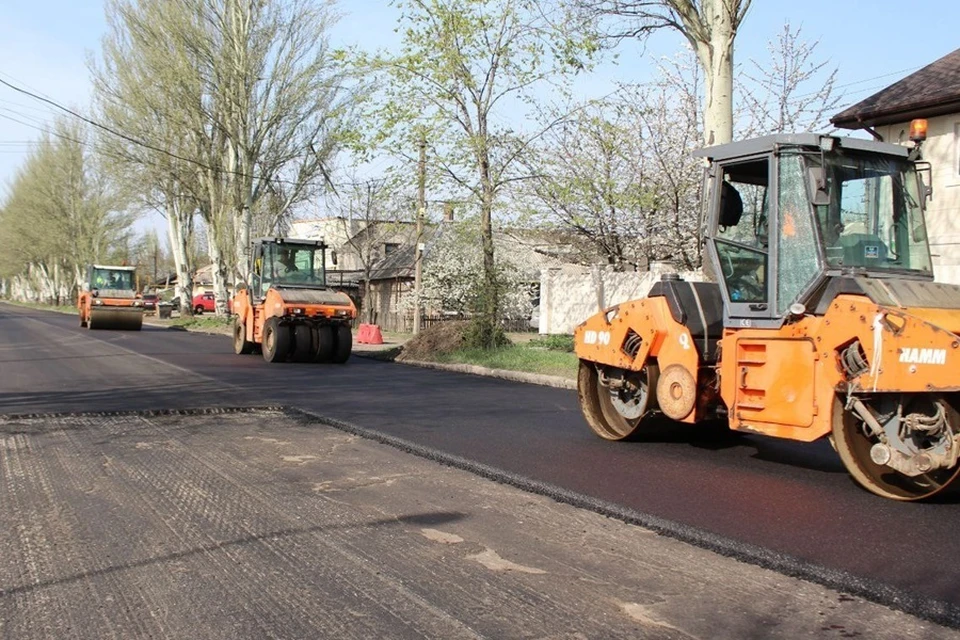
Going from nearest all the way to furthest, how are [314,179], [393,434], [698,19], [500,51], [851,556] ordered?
[851,556] < [393,434] < [698,19] < [500,51] < [314,179]

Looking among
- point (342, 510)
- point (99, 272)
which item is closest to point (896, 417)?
point (342, 510)

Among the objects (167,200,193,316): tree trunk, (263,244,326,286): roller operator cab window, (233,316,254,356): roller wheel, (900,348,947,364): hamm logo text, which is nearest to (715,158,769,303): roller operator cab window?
(900,348,947,364): hamm logo text

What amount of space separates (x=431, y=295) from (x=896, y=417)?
100ft

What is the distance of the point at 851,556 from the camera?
5102 millimetres

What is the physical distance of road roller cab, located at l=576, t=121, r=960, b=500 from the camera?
6.06 metres

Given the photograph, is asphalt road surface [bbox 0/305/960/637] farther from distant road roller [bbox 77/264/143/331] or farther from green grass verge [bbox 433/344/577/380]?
distant road roller [bbox 77/264/143/331]

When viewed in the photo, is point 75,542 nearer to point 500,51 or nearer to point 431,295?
point 500,51

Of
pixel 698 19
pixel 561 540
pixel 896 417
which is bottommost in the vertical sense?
pixel 561 540

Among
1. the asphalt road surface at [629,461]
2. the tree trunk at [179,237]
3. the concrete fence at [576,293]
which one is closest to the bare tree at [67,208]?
the tree trunk at [179,237]

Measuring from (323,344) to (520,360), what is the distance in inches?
178

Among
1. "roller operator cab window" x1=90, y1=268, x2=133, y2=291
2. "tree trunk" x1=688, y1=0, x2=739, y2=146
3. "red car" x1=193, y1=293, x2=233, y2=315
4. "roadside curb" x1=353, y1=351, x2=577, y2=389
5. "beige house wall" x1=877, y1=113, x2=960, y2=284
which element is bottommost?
"roadside curb" x1=353, y1=351, x2=577, y2=389

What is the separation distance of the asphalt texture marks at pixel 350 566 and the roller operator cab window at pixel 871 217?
9.33 feet

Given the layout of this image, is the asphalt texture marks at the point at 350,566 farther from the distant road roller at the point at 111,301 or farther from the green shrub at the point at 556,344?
the distant road roller at the point at 111,301

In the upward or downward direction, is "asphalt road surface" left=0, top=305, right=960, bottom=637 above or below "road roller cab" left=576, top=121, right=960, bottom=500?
below
